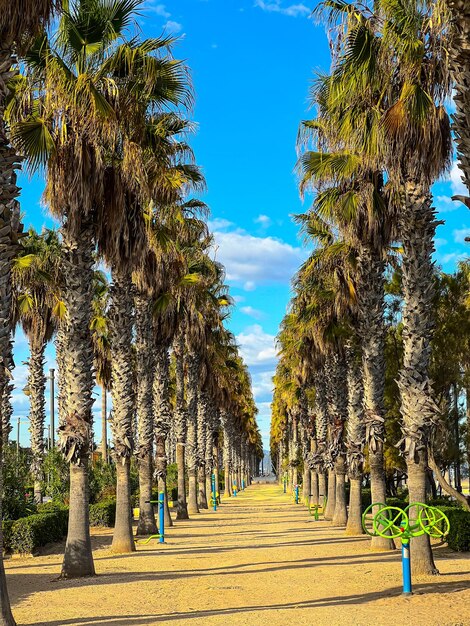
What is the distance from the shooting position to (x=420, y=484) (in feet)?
47.1

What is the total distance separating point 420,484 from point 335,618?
4479mm

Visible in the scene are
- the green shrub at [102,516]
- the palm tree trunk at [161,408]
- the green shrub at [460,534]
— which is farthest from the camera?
the green shrub at [102,516]

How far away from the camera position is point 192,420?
117ft

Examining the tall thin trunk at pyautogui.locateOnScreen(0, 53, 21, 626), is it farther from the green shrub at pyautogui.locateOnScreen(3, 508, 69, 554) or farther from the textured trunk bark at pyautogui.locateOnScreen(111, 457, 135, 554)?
the green shrub at pyautogui.locateOnScreen(3, 508, 69, 554)

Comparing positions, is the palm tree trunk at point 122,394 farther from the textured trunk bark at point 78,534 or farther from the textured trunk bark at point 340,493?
the textured trunk bark at point 340,493

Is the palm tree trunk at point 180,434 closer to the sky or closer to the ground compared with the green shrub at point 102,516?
closer to the sky

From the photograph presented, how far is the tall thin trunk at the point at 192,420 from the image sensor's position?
116 ft

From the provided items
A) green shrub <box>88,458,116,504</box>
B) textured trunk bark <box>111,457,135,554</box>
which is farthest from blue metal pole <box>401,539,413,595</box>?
green shrub <box>88,458,116,504</box>

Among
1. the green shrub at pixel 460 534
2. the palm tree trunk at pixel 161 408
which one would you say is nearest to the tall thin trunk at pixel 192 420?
the palm tree trunk at pixel 161 408

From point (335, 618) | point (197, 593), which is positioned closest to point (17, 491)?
point (197, 593)

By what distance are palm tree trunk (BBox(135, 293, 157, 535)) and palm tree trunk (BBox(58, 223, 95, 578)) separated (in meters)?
7.45

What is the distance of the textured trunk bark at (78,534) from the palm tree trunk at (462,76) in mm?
10330

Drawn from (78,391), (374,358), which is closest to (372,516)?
(374,358)

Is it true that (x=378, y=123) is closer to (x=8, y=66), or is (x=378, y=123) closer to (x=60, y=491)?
(x=8, y=66)
